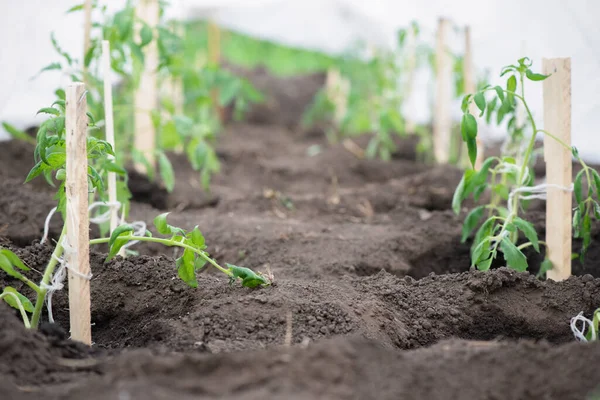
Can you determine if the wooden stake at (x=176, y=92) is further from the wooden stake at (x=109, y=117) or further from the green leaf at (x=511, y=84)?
→ the green leaf at (x=511, y=84)

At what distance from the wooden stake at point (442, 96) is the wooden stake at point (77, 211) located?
137 inches

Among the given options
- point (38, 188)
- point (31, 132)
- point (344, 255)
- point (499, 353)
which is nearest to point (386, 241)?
point (344, 255)

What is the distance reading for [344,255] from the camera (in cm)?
301

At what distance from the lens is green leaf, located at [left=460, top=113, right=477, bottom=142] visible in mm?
2350

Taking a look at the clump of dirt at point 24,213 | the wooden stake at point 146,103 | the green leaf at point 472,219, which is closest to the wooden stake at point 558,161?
the green leaf at point 472,219

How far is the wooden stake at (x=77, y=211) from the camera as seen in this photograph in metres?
1.92

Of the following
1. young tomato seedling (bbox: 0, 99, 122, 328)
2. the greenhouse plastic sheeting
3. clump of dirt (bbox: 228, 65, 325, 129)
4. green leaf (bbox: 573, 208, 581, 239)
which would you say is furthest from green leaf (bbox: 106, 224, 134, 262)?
clump of dirt (bbox: 228, 65, 325, 129)

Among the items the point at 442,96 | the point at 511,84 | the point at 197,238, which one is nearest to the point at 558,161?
the point at 511,84

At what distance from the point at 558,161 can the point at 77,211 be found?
174 cm

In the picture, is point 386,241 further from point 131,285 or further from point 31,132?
point 31,132

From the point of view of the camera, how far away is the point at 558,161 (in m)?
2.58

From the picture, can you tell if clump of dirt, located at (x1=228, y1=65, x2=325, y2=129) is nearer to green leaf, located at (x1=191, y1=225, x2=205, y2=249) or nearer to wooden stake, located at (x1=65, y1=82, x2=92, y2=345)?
green leaf, located at (x1=191, y1=225, x2=205, y2=249)

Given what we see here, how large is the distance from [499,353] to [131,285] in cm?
129

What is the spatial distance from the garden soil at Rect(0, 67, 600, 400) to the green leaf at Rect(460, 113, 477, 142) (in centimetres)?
50
